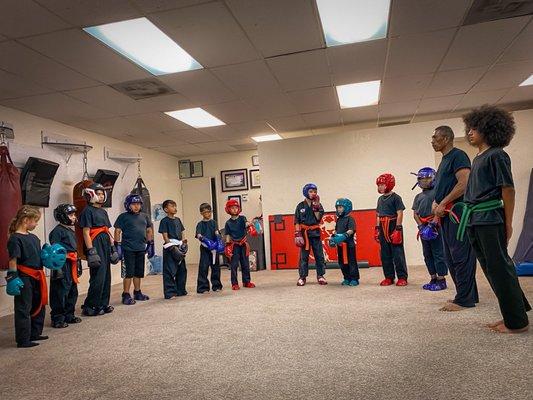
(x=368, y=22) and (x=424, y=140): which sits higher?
(x=368, y=22)

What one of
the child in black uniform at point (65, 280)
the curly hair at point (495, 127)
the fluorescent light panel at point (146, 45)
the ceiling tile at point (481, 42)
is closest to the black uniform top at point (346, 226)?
the ceiling tile at point (481, 42)

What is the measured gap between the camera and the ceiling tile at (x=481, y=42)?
11.5 feet

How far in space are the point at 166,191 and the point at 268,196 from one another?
8.52 feet

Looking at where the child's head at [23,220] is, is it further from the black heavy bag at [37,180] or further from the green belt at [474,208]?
the green belt at [474,208]

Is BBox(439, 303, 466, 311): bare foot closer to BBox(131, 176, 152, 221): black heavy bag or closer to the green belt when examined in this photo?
the green belt

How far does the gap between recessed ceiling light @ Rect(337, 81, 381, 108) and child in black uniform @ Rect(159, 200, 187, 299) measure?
2825mm

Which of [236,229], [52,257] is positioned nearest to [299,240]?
[236,229]

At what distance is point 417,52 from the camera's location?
13.1 feet

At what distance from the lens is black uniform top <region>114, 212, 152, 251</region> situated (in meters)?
4.55

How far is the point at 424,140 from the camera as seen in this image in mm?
6582

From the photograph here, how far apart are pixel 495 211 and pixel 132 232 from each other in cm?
376

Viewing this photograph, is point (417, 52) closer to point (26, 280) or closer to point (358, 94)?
point (358, 94)

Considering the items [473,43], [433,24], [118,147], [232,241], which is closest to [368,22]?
[433,24]

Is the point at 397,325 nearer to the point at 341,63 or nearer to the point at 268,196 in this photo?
the point at 341,63
